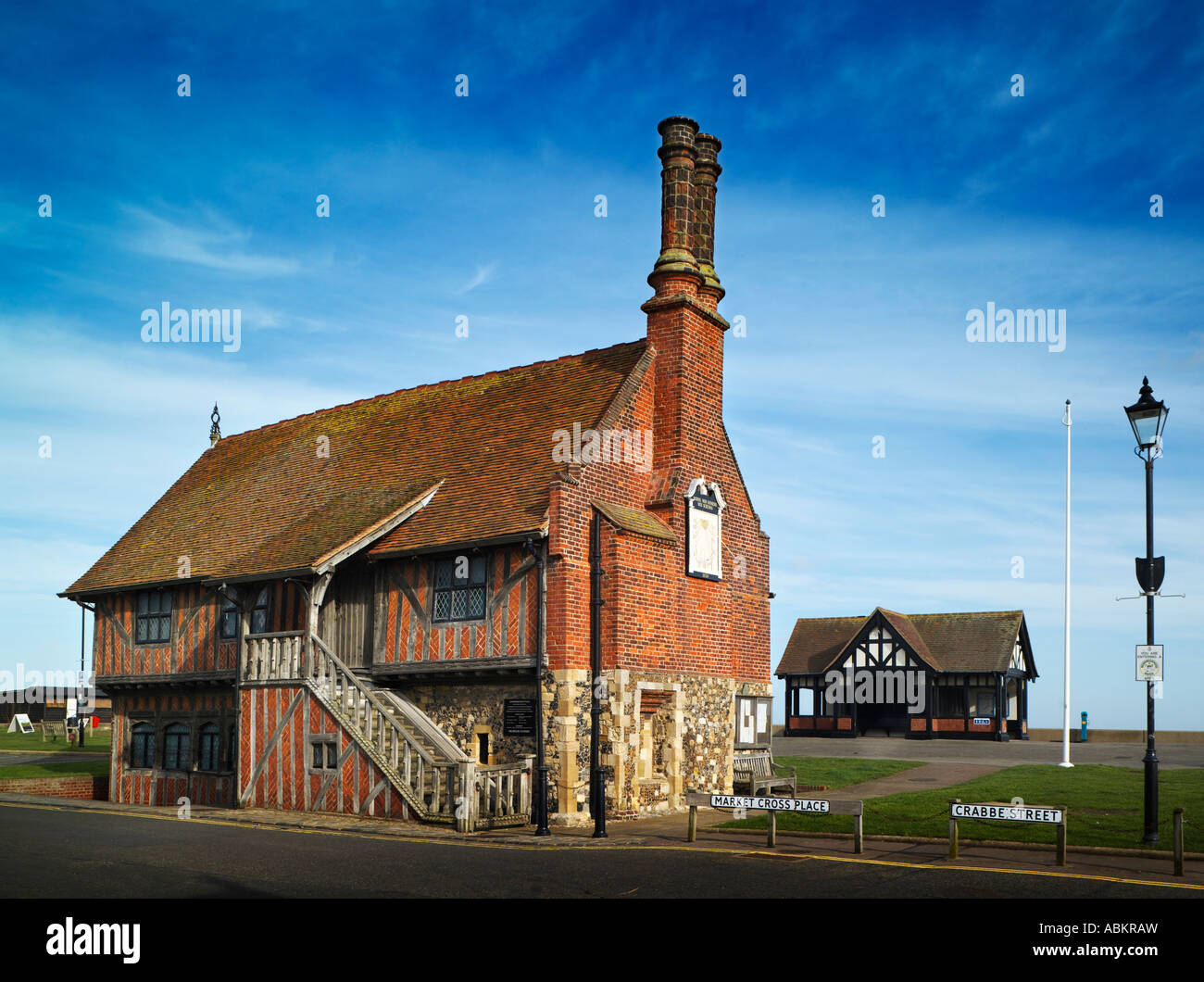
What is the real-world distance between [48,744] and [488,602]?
36.4 meters

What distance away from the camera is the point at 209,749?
25656 millimetres

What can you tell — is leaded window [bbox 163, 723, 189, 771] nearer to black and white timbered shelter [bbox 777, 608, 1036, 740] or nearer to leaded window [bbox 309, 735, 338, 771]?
leaded window [bbox 309, 735, 338, 771]

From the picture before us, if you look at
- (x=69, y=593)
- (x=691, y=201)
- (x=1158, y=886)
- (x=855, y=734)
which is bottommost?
(x=855, y=734)

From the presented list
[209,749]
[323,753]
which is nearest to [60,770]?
[209,749]

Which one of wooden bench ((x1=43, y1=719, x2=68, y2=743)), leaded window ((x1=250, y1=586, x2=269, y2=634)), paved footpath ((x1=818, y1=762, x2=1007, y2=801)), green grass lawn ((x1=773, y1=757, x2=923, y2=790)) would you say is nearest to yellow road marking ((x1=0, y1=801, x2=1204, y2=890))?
leaded window ((x1=250, y1=586, x2=269, y2=634))

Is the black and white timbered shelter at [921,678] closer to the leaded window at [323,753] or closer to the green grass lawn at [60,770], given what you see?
the green grass lawn at [60,770]

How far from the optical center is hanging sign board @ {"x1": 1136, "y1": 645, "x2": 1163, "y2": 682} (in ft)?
51.1

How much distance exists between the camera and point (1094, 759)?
34281 mm

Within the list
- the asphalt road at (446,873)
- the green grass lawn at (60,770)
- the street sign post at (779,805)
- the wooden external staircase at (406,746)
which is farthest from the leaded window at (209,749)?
the street sign post at (779,805)
